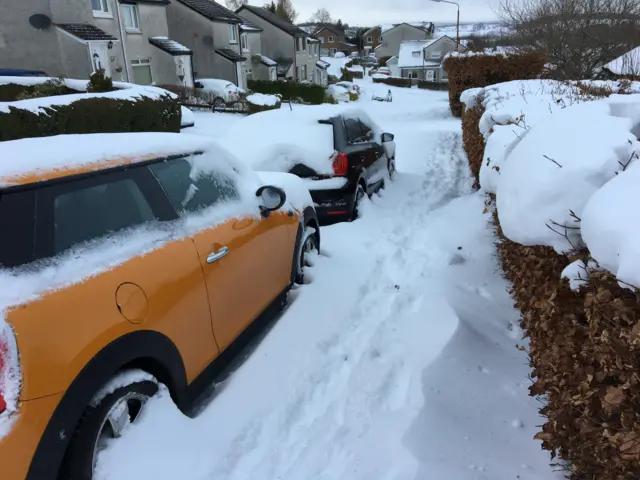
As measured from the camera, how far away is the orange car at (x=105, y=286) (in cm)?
191

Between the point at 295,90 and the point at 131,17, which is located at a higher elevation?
the point at 131,17

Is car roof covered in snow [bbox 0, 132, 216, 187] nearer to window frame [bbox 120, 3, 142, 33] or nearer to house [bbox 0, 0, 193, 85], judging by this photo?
house [bbox 0, 0, 193, 85]

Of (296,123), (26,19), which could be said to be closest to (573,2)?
(296,123)

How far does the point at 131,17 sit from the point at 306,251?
2649 cm

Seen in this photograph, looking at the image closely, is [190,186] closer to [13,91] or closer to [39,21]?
→ [13,91]

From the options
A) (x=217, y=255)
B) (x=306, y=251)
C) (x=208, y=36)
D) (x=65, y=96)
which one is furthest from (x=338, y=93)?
(x=217, y=255)

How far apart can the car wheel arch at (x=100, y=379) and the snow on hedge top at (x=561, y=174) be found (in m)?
1.98

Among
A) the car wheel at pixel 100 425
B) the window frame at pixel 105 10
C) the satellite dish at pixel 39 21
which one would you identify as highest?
the window frame at pixel 105 10

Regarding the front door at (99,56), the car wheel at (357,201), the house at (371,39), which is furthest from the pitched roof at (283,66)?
the house at (371,39)

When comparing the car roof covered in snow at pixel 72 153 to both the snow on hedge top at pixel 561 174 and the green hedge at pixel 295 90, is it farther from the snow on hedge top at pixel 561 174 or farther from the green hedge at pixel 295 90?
the green hedge at pixel 295 90

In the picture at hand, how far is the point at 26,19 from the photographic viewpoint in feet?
62.3

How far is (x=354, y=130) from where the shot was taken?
25.4 feet

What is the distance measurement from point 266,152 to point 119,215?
13.9ft

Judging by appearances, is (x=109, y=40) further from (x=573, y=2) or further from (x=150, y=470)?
(x=150, y=470)
